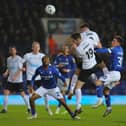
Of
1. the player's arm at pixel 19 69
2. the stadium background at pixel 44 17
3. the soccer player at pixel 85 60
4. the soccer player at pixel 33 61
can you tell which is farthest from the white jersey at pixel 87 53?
the stadium background at pixel 44 17

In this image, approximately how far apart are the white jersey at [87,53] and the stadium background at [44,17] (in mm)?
12836

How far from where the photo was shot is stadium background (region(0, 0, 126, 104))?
85.9ft

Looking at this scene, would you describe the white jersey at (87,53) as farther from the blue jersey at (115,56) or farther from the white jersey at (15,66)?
the white jersey at (15,66)

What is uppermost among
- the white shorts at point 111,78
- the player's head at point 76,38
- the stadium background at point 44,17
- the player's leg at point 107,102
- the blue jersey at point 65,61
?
the stadium background at point 44,17

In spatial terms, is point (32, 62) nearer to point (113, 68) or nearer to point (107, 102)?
point (113, 68)

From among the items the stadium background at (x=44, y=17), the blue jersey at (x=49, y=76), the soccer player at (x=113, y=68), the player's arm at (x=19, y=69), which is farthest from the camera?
the stadium background at (x=44, y=17)

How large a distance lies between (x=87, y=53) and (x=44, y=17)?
15.5 m

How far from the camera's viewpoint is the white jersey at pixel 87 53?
41.6 feet

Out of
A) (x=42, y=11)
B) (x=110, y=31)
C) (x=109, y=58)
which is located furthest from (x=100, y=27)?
(x=109, y=58)

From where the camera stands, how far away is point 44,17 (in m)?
28.0

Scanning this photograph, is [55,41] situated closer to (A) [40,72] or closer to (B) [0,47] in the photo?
(B) [0,47]

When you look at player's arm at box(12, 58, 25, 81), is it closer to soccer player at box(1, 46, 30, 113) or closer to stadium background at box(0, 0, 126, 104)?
soccer player at box(1, 46, 30, 113)

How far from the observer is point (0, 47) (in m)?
25.9

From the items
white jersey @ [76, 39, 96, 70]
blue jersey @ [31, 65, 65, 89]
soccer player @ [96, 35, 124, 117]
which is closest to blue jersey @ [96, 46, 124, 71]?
soccer player @ [96, 35, 124, 117]
